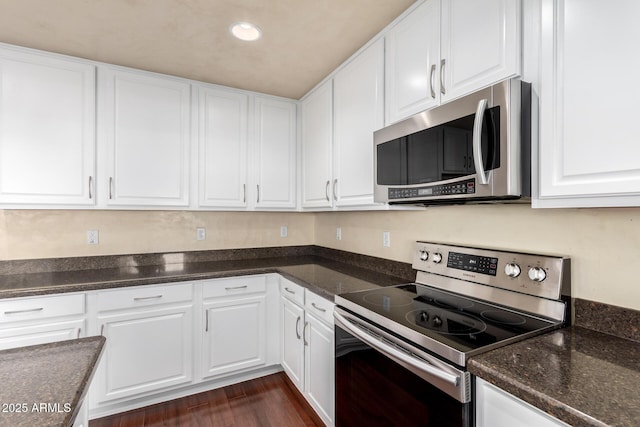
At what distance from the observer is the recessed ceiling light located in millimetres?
1758

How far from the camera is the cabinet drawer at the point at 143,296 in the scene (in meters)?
2.02

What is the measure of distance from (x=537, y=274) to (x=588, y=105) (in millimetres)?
658

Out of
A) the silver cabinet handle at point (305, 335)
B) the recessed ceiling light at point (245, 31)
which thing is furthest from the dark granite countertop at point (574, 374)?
the recessed ceiling light at point (245, 31)

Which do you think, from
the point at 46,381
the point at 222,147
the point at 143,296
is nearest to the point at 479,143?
the point at 46,381

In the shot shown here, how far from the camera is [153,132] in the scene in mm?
2361

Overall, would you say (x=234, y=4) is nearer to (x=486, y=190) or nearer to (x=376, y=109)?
(x=376, y=109)

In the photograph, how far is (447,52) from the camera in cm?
139

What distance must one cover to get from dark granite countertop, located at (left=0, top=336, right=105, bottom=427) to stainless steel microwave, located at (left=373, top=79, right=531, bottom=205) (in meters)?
1.30

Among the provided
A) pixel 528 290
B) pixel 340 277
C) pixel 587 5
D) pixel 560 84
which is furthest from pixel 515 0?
pixel 340 277

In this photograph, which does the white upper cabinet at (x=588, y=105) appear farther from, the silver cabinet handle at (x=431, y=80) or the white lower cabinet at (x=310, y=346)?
the white lower cabinet at (x=310, y=346)

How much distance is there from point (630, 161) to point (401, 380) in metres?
0.99

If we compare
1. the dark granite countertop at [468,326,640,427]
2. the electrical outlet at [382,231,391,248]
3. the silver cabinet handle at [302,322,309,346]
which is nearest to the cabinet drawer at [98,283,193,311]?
the silver cabinet handle at [302,322,309,346]

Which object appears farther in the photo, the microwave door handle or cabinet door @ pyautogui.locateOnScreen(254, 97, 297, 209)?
cabinet door @ pyautogui.locateOnScreen(254, 97, 297, 209)

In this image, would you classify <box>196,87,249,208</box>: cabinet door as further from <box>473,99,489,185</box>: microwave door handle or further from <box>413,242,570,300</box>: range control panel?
<box>473,99,489,185</box>: microwave door handle
